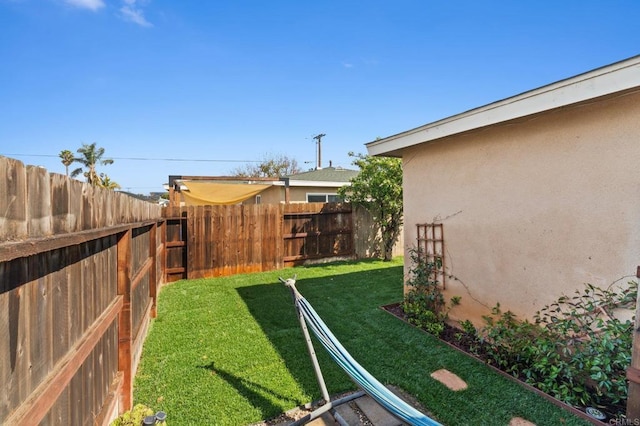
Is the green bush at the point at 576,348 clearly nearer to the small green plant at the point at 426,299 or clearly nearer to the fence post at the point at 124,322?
the small green plant at the point at 426,299

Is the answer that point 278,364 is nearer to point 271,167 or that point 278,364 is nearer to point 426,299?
point 426,299

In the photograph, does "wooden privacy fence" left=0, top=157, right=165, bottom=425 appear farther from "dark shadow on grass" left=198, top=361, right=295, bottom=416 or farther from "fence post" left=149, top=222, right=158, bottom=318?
"fence post" left=149, top=222, right=158, bottom=318

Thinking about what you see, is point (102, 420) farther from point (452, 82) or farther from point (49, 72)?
A: point (49, 72)

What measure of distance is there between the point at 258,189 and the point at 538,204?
828 centimetres

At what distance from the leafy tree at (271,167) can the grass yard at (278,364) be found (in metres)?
25.2

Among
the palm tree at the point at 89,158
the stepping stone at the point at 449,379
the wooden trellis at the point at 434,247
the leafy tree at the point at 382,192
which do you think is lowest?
the stepping stone at the point at 449,379

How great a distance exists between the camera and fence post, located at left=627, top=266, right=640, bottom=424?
7.31 ft

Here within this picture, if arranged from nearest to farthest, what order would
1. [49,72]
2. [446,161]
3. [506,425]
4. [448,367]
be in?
[506,425] < [448,367] < [446,161] < [49,72]

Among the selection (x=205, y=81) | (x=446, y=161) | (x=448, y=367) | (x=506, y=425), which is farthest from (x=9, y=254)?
(x=205, y=81)

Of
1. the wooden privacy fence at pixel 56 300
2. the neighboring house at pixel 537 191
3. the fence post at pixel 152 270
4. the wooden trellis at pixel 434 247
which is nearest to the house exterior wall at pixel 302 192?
the fence post at pixel 152 270

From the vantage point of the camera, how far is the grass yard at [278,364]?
268 centimetres

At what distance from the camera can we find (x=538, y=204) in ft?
11.2

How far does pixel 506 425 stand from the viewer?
247 cm

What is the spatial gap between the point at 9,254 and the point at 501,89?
35.8 feet
